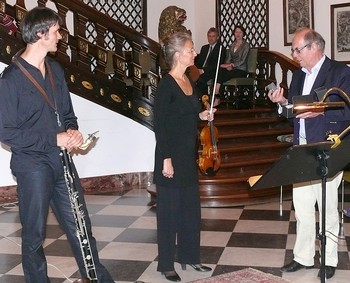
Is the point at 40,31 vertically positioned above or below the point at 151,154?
above

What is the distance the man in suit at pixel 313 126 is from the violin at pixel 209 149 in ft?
1.94

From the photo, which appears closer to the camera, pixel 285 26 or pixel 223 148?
pixel 223 148

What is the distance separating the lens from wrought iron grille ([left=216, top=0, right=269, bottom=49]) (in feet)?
36.0

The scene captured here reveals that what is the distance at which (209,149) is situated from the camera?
15.1 ft

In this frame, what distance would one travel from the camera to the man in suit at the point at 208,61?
980 cm

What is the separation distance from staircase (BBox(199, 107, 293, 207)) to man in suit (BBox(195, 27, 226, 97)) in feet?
2.88

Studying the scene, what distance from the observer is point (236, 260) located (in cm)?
485

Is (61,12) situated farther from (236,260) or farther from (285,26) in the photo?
(285,26)

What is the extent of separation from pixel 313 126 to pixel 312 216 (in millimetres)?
668

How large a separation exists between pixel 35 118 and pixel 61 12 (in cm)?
409

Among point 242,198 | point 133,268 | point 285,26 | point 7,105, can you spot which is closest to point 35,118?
point 7,105

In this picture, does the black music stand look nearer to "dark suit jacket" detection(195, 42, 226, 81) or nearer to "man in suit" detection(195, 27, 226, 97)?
"man in suit" detection(195, 27, 226, 97)

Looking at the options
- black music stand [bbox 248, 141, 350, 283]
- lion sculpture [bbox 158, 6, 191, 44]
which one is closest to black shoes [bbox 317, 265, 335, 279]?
black music stand [bbox 248, 141, 350, 283]

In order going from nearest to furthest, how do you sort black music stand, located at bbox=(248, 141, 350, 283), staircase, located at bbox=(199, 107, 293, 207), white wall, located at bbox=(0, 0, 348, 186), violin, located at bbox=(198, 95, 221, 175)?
black music stand, located at bbox=(248, 141, 350, 283)
violin, located at bbox=(198, 95, 221, 175)
staircase, located at bbox=(199, 107, 293, 207)
white wall, located at bbox=(0, 0, 348, 186)
